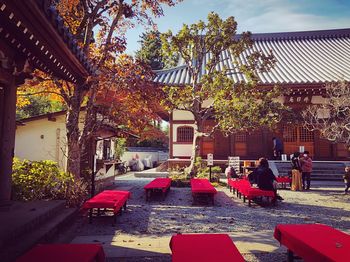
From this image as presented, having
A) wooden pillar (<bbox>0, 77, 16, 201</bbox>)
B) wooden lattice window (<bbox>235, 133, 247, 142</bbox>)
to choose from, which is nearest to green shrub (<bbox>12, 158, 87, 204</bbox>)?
wooden pillar (<bbox>0, 77, 16, 201</bbox>)

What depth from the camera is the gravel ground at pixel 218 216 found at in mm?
5738

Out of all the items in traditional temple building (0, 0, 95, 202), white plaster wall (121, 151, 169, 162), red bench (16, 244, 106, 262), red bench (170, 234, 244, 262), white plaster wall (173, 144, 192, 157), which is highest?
traditional temple building (0, 0, 95, 202)

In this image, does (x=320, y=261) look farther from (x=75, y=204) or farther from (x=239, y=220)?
(x=75, y=204)

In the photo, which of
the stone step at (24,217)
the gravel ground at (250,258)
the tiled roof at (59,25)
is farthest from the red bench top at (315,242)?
the tiled roof at (59,25)

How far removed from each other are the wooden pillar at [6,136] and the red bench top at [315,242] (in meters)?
5.34

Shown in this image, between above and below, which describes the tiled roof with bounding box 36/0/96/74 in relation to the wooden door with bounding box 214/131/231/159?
above

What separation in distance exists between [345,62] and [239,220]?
58.5 ft

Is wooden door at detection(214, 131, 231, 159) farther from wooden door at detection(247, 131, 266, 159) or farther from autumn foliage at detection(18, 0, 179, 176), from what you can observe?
autumn foliage at detection(18, 0, 179, 176)

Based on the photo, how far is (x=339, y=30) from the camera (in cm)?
2330

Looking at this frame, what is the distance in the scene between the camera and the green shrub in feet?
22.2

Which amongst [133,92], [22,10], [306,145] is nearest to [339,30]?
[306,145]

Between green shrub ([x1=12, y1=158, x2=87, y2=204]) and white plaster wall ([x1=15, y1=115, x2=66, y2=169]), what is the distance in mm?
5113

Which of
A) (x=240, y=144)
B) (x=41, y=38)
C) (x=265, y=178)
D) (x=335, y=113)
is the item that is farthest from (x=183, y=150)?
(x=41, y=38)

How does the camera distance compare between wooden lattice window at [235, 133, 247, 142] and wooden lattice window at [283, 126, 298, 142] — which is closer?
wooden lattice window at [283, 126, 298, 142]
